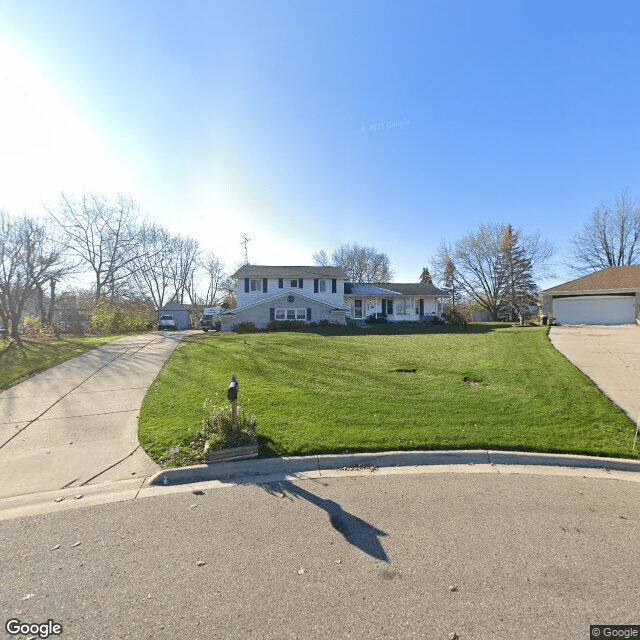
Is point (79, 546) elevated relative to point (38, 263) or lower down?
lower down

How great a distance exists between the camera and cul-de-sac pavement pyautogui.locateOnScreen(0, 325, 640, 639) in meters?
2.24

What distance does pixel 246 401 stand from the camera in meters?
6.91

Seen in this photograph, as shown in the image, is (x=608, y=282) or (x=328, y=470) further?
(x=608, y=282)

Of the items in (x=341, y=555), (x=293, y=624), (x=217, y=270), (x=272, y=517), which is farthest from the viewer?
(x=217, y=270)

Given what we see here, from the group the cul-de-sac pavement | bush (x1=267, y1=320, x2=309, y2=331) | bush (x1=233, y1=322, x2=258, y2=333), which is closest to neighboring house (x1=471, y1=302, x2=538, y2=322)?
bush (x1=267, y1=320, x2=309, y2=331)

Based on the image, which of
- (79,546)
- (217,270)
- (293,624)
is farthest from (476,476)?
(217,270)

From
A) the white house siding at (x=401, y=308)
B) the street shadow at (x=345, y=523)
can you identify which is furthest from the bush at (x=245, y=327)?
the street shadow at (x=345, y=523)

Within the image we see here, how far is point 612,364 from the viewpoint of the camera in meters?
10.1

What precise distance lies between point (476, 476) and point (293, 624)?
2.98 metres

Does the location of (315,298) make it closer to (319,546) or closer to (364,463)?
(364,463)

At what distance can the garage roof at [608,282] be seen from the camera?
26.7 meters

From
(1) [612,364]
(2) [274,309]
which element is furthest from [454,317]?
(1) [612,364]

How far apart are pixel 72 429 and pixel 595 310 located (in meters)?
34.6

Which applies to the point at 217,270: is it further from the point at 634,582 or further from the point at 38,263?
the point at 634,582
